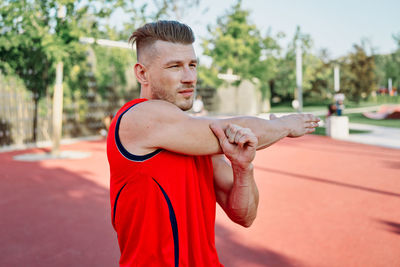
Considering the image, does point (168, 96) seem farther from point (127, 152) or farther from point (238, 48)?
point (238, 48)

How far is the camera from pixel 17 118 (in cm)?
1422

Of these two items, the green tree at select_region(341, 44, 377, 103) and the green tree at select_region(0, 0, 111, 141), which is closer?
the green tree at select_region(0, 0, 111, 141)

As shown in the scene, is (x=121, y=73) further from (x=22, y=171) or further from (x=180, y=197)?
(x=180, y=197)

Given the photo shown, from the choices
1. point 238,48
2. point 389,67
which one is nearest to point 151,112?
point 238,48

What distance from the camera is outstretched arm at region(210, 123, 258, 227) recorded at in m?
1.49

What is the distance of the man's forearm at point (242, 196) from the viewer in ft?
5.33

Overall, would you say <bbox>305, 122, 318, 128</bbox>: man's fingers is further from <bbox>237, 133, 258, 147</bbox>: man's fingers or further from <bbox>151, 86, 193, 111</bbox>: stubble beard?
<bbox>151, 86, 193, 111</bbox>: stubble beard

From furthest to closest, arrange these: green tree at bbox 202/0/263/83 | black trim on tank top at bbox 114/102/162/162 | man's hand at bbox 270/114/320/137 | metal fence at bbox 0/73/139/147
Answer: green tree at bbox 202/0/263/83, metal fence at bbox 0/73/139/147, man's hand at bbox 270/114/320/137, black trim on tank top at bbox 114/102/162/162

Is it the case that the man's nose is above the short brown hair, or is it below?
below

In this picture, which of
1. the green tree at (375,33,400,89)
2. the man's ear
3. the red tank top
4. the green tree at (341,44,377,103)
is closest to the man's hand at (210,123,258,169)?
the red tank top

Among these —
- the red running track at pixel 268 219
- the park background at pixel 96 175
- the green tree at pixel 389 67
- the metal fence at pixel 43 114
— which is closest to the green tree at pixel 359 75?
the green tree at pixel 389 67

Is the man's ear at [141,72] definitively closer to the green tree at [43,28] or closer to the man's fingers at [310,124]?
the man's fingers at [310,124]

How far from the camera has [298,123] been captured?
5.66ft

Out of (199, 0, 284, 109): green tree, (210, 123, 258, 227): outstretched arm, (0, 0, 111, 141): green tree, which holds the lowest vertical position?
(210, 123, 258, 227): outstretched arm
